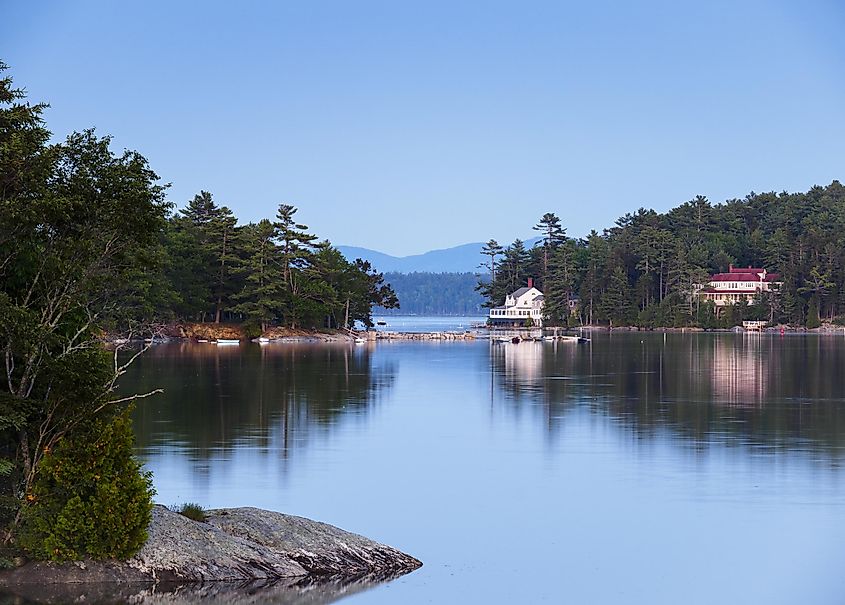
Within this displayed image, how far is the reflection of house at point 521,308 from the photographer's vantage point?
513 ft

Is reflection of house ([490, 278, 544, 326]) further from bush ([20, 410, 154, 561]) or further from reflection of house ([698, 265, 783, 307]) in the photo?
bush ([20, 410, 154, 561])

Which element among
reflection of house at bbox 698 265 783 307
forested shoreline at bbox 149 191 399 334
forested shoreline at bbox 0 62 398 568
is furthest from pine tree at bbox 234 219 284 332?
forested shoreline at bbox 0 62 398 568

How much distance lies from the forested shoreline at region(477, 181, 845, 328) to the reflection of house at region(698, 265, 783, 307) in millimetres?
2111

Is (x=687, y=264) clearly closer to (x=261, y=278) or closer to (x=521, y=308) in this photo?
(x=521, y=308)

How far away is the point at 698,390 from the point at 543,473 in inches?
982

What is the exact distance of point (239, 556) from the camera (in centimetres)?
1619

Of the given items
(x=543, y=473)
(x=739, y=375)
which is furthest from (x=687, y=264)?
(x=543, y=473)

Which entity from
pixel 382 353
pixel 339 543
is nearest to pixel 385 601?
pixel 339 543

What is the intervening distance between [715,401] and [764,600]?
29.6m

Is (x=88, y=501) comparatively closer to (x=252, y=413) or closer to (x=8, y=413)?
(x=8, y=413)

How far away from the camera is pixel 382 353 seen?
3469 inches

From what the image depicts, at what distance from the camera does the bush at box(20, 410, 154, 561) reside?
49.2 ft

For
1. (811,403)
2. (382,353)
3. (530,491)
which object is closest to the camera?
(530,491)

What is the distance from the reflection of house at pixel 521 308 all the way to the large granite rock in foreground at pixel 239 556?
137 metres
